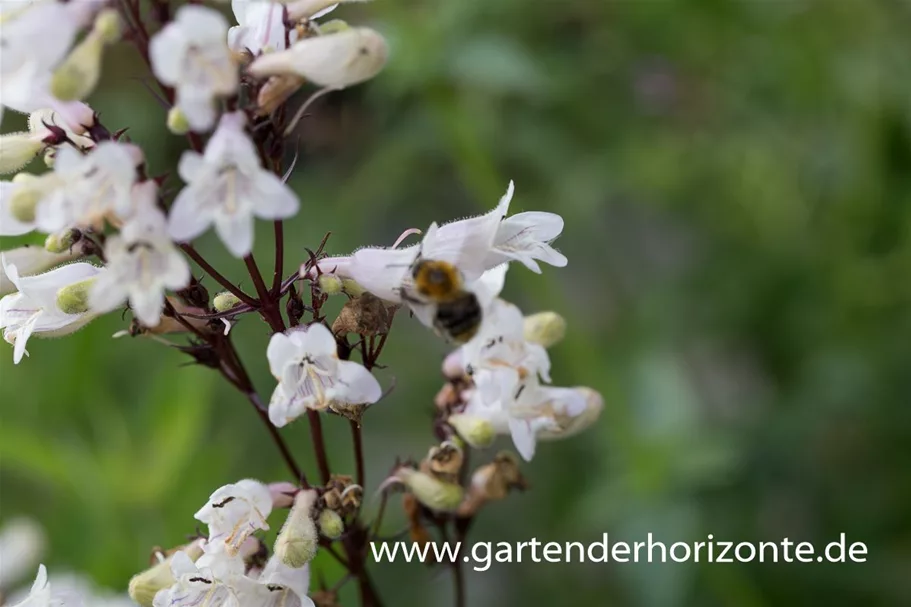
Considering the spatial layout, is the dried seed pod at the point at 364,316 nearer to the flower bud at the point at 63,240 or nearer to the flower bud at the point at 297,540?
the flower bud at the point at 297,540

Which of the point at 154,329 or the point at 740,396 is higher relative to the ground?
the point at 154,329

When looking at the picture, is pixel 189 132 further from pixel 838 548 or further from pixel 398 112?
pixel 398 112

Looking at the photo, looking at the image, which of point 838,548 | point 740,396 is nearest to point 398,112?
point 740,396

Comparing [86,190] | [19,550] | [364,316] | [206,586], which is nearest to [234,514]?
[206,586]

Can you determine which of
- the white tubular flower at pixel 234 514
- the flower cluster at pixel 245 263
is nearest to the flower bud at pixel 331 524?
the flower cluster at pixel 245 263

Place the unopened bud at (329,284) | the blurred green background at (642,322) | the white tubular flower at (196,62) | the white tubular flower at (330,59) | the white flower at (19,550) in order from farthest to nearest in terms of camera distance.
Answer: the blurred green background at (642,322) → the white flower at (19,550) → the unopened bud at (329,284) → the white tubular flower at (330,59) → the white tubular flower at (196,62)

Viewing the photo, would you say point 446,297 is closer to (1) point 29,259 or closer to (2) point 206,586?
(2) point 206,586
